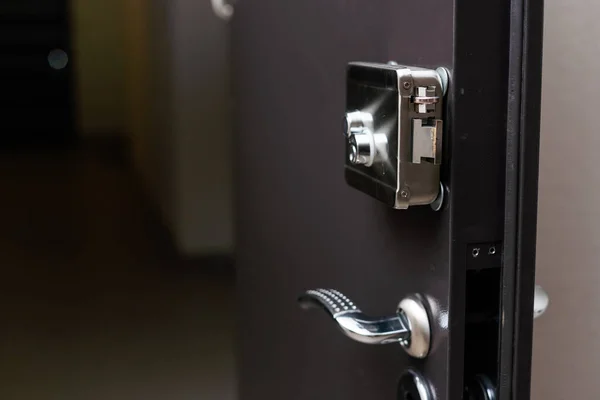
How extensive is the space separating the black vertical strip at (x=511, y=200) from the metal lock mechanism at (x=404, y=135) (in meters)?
0.05

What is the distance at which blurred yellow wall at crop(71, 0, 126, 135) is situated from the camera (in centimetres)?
685

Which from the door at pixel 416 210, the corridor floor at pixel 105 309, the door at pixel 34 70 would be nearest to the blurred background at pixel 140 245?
the corridor floor at pixel 105 309

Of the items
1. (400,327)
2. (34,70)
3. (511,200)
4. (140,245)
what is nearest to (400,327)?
(400,327)

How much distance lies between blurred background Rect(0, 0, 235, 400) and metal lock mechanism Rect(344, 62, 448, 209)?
1872 millimetres

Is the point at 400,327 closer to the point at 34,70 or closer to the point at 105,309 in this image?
the point at 105,309

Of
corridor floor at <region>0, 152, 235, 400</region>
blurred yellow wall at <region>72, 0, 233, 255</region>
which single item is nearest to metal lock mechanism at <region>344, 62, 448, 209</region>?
corridor floor at <region>0, 152, 235, 400</region>

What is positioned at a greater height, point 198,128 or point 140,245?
point 198,128

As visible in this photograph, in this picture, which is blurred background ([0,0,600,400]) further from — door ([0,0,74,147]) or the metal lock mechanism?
the metal lock mechanism

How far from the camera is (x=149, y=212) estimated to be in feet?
14.9

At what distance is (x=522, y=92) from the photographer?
1.56ft

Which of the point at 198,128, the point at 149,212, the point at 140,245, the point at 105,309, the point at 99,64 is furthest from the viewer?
the point at 99,64

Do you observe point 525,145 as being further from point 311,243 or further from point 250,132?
point 250,132

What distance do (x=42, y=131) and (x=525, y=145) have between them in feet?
23.0

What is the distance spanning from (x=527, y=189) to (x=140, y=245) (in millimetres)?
3527
